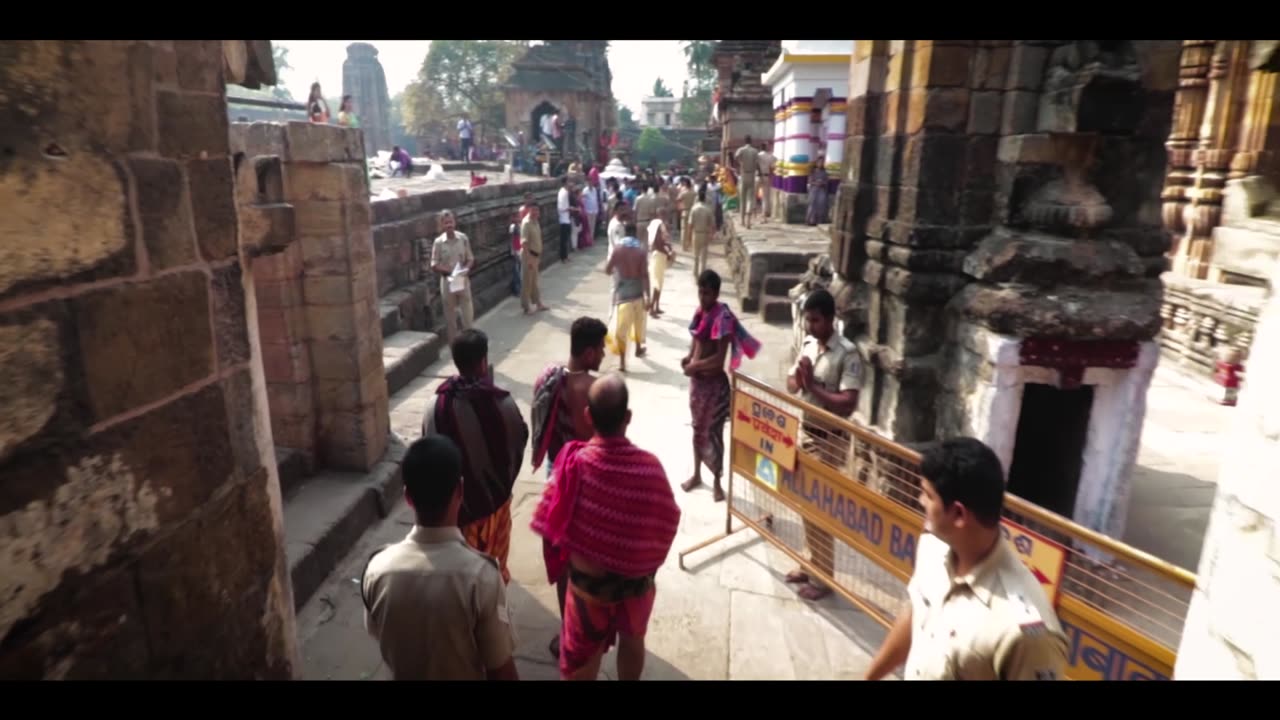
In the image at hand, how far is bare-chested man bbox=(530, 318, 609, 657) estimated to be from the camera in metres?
3.43

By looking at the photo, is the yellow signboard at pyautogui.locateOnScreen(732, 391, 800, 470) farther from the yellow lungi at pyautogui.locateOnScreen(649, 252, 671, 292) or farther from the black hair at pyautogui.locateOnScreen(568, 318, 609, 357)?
the yellow lungi at pyautogui.locateOnScreen(649, 252, 671, 292)

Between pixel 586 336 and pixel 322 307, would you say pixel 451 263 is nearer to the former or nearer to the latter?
pixel 322 307

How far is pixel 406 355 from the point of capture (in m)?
7.18

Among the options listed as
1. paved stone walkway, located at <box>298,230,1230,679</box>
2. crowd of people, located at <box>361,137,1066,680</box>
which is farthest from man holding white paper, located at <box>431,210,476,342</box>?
crowd of people, located at <box>361,137,1066,680</box>

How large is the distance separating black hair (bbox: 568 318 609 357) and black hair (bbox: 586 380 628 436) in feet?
2.77

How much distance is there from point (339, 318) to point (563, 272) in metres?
10.4

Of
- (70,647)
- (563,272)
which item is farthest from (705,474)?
(563,272)

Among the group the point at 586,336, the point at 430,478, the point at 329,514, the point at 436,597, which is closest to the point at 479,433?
the point at 586,336

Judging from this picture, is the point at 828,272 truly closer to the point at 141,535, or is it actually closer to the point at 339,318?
the point at 339,318

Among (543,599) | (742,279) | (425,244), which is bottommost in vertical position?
(543,599)

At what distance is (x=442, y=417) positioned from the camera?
10.2ft

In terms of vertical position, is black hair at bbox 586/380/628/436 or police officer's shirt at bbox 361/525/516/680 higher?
black hair at bbox 586/380/628/436

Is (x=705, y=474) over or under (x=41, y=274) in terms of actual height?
under

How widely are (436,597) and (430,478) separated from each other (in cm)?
34
